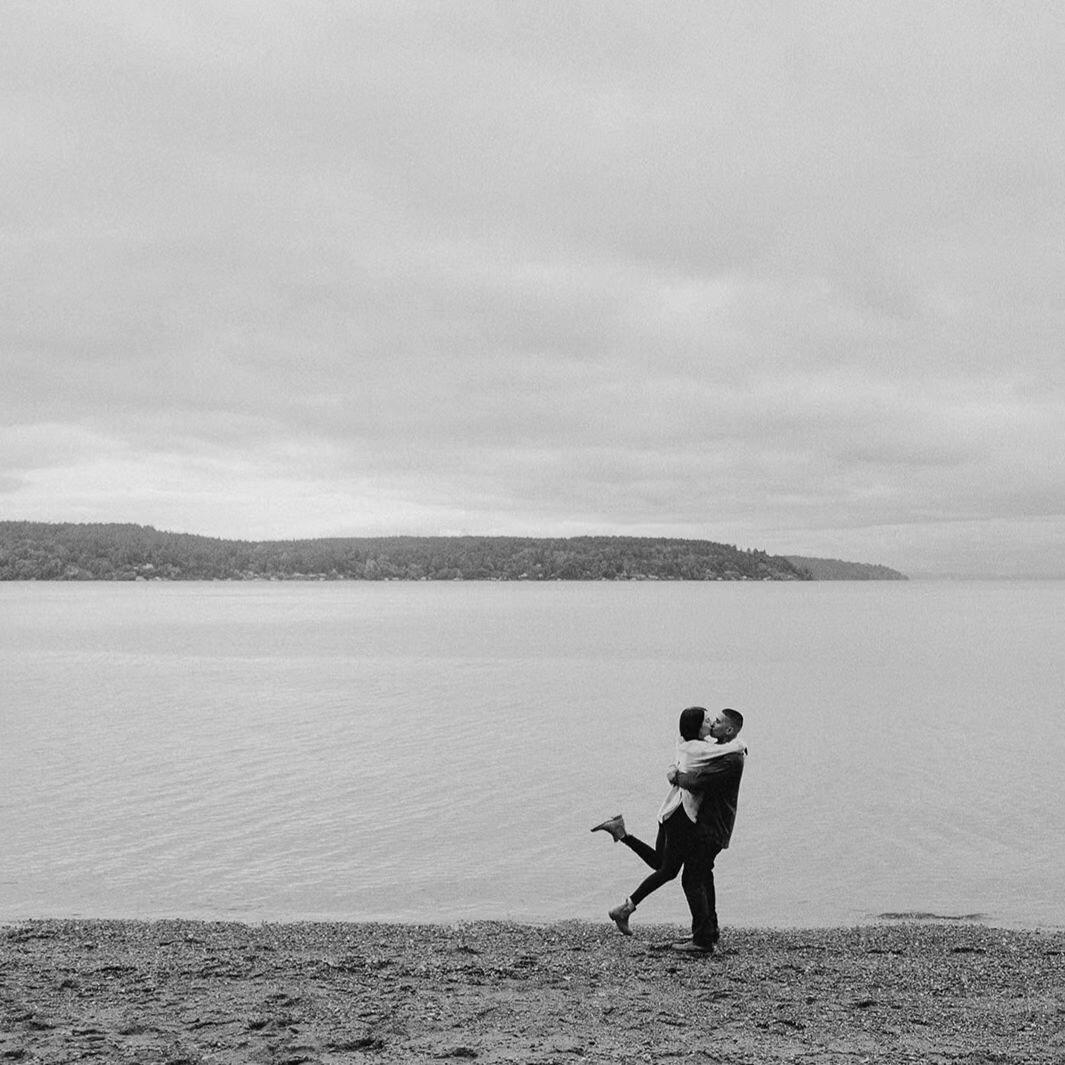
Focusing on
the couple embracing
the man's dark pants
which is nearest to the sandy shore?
the man's dark pants

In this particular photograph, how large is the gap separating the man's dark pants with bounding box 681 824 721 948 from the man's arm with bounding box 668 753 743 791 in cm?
44

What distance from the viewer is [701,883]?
1090 centimetres

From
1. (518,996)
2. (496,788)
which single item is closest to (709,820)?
(518,996)

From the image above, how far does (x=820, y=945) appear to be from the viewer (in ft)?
38.5

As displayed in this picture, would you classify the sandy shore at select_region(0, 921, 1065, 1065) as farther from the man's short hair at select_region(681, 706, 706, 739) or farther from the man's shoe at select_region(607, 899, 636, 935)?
the man's short hair at select_region(681, 706, 706, 739)

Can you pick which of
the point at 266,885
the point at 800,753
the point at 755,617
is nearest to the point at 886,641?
the point at 755,617

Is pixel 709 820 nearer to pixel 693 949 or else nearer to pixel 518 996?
pixel 693 949

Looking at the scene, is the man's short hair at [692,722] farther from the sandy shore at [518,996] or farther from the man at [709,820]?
the sandy shore at [518,996]

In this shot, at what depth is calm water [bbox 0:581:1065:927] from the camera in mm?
15719

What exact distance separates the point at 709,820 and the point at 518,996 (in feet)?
7.71

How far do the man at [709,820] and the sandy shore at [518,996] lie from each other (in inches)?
14.1

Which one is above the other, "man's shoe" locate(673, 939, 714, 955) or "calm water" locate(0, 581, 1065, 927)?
"man's shoe" locate(673, 939, 714, 955)

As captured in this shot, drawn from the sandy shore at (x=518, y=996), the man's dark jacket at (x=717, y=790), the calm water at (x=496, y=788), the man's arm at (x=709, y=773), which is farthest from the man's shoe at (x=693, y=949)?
the calm water at (x=496, y=788)

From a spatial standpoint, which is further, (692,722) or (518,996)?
(692,722)
